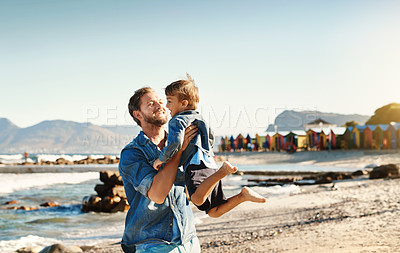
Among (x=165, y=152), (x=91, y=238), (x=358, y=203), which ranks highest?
(x=165, y=152)

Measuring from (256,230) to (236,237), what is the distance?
32.2 inches

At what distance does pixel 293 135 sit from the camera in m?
57.7

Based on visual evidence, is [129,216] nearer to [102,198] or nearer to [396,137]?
[102,198]

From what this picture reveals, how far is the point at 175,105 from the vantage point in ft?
8.68

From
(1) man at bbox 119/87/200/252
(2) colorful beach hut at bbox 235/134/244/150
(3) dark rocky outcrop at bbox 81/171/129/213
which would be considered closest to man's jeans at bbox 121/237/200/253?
(1) man at bbox 119/87/200/252

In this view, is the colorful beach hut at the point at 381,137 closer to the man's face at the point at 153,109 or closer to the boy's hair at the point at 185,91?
the boy's hair at the point at 185,91

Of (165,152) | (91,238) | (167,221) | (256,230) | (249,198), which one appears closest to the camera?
(165,152)

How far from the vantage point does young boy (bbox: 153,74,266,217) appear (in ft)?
7.84

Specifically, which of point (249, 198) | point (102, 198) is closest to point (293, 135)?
point (102, 198)

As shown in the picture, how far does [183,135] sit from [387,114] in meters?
99.9

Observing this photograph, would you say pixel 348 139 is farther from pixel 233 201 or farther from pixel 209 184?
pixel 209 184

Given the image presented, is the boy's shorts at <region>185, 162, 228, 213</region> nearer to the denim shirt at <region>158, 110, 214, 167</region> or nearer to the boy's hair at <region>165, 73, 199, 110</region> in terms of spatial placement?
the denim shirt at <region>158, 110, 214, 167</region>

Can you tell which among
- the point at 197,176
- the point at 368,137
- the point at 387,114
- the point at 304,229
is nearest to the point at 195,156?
the point at 197,176

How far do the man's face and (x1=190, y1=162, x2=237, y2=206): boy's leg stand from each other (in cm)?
47
